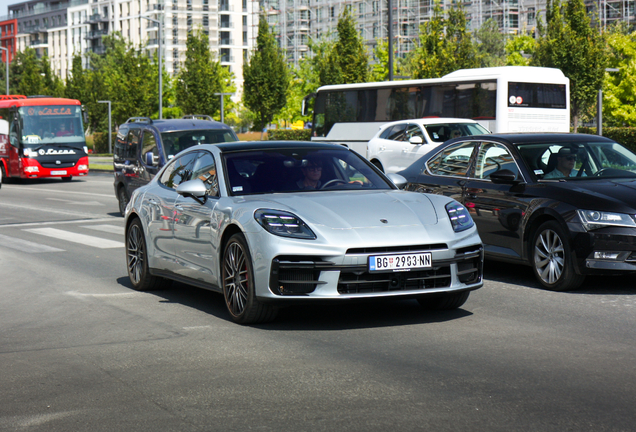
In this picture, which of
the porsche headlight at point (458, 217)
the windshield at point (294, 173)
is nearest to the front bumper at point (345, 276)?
the porsche headlight at point (458, 217)

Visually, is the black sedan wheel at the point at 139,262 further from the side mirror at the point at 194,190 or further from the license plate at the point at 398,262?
the license plate at the point at 398,262

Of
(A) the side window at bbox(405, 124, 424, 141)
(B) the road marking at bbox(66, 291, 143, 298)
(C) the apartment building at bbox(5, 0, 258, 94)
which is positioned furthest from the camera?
(C) the apartment building at bbox(5, 0, 258, 94)

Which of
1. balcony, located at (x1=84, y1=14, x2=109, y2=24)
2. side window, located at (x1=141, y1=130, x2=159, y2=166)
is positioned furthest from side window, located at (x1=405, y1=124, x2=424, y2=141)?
balcony, located at (x1=84, y1=14, x2=109, y2=24)

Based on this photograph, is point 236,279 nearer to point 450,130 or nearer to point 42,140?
point 450,130

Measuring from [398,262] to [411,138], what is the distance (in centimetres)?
1402

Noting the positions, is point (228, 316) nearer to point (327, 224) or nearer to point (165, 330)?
point (165, 330)

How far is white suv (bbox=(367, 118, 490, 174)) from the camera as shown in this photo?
68.2 ft

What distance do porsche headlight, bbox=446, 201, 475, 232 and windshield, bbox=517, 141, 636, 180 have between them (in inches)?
86.4

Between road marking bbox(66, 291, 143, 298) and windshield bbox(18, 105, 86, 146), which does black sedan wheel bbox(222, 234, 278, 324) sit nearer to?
road marking bbox(66, 291, 143, 298)

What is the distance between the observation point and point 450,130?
21.0 metres

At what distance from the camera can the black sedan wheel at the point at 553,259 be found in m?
8.32

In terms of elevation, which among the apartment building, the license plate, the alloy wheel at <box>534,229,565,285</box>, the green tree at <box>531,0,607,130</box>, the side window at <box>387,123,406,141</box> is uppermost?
the apartment building

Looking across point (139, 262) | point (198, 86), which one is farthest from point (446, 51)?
point (139, 262)

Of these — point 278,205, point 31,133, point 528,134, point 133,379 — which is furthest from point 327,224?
point 31,133
